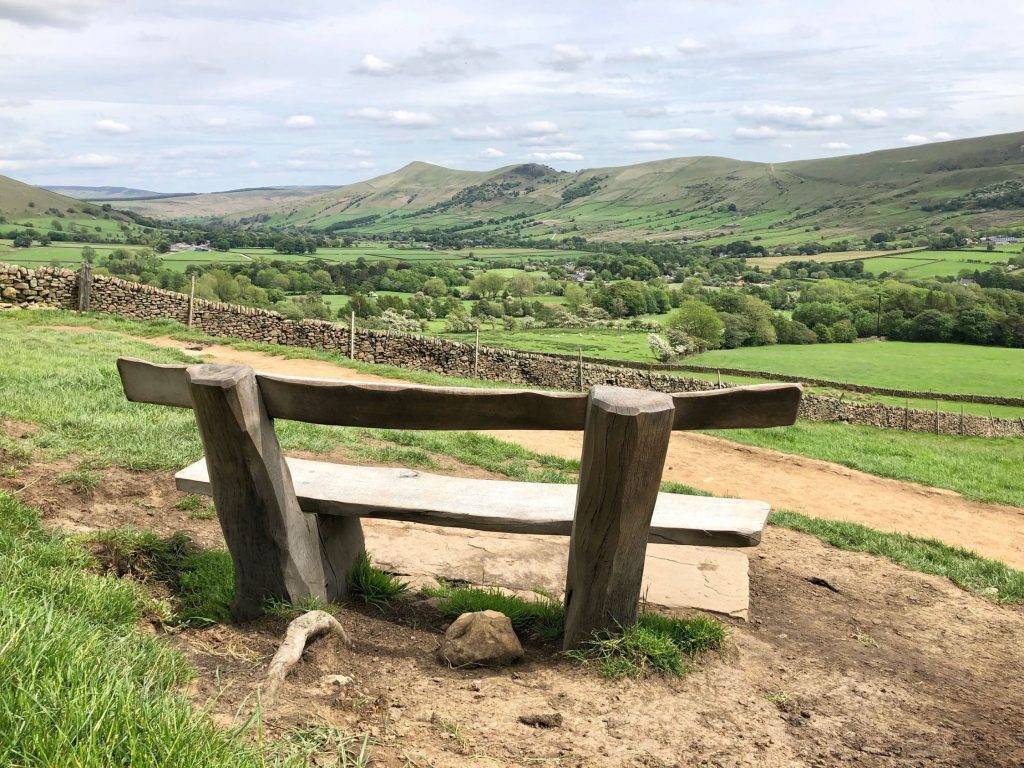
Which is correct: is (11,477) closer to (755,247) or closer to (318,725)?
(318,725)

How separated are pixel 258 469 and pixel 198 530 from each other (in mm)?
1681

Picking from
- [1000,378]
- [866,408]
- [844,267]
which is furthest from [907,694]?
[844,267]

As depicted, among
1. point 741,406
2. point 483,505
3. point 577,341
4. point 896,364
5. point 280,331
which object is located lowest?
point 577,341

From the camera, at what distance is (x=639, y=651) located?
316cm

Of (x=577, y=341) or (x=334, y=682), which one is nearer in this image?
(x=334, y=682)

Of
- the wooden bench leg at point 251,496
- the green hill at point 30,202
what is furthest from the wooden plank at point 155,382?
the green hill at point 30,202

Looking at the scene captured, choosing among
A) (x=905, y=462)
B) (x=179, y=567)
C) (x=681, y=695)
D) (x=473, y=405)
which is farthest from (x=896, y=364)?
(x=473, y=405)

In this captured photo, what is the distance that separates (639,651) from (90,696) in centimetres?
199

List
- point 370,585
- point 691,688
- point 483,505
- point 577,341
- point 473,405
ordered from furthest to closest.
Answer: point 577,341 → point 370,585 → point 483,505 → point 691,688 → point 473,405

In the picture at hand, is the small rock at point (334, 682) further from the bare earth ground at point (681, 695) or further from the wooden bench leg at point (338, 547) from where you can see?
the wooden bench leg at point (338, 547)

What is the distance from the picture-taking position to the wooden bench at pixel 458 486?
283 cm

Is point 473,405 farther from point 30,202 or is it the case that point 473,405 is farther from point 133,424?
point 30,202

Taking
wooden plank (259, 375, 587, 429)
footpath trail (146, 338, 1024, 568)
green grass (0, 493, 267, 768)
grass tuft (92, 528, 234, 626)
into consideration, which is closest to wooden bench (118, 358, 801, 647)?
wooden plank (259, 375, 587, 429)

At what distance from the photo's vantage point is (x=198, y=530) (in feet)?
14.9
